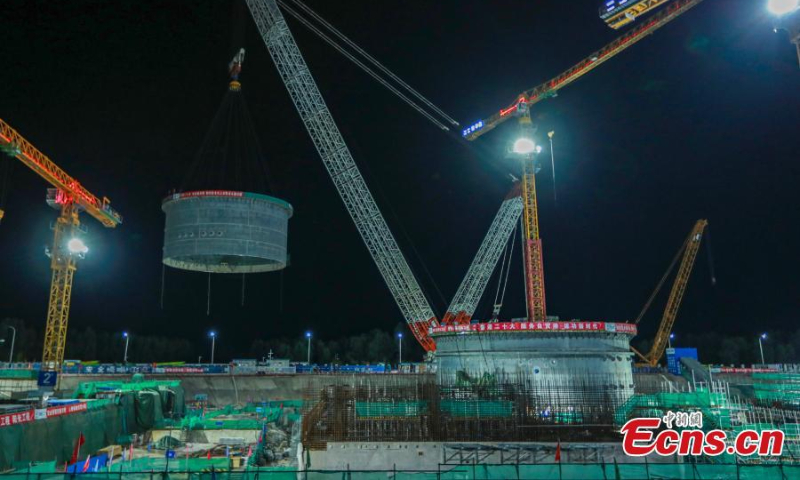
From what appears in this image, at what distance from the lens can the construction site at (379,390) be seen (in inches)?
1013

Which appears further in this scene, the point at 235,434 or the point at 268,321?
the point at 268,321

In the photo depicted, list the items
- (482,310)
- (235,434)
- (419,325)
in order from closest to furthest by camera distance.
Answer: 1. (235,434)
2. (419,325)
3. (482,310)

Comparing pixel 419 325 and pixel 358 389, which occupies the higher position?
pixel 419 325

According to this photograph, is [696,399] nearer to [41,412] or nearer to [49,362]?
[41,412]

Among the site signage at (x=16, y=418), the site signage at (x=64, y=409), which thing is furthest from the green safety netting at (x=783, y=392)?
the site signage at (x=16, y=418)

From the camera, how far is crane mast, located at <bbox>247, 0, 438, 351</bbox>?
65188mm

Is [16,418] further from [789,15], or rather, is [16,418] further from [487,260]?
[487,260]

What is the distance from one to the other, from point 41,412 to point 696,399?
36849mm

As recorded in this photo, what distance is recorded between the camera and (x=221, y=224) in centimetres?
4338

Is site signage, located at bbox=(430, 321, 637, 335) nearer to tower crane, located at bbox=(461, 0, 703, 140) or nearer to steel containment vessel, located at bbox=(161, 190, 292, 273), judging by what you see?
steel containment vessel, located at bbox=(161, 190, 292, 273)

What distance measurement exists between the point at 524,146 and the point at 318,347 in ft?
263

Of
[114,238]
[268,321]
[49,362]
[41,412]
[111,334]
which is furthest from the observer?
[268,321]

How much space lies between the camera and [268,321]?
144 meters

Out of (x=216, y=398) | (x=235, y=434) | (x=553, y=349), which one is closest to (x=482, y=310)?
(x=216, y=398)
